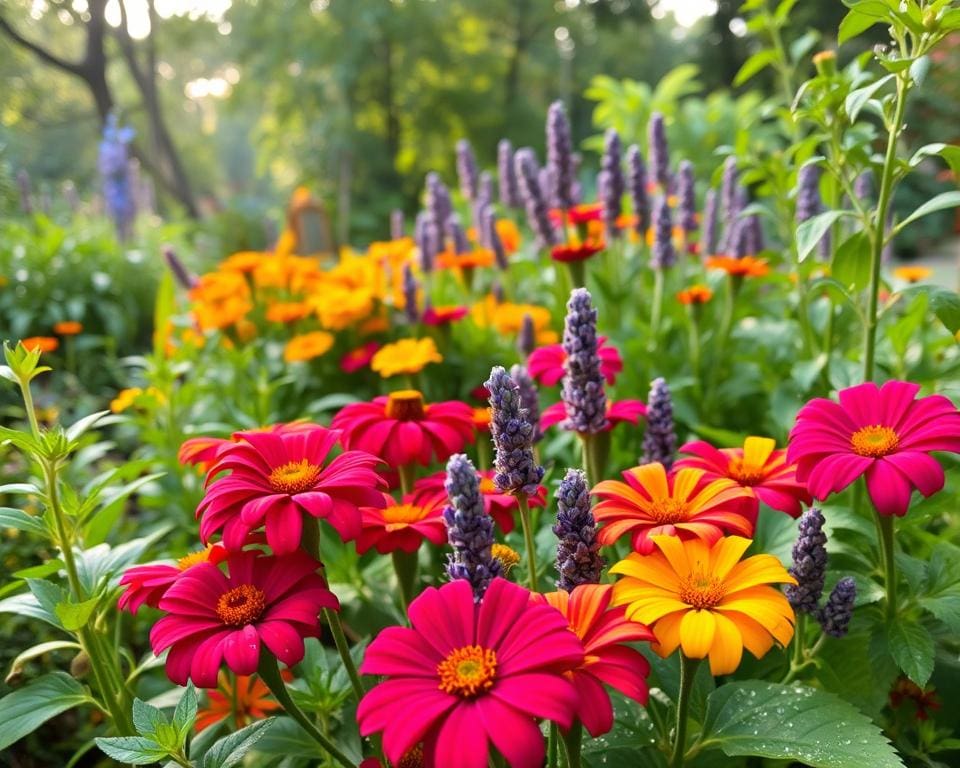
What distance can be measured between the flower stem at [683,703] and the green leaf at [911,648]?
1.27 ft

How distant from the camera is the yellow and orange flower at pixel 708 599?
2.87 feet

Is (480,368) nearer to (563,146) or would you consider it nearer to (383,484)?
(563,146)

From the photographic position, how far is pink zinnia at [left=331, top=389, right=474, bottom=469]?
1356 mm

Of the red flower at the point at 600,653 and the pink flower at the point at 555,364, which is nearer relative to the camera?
the red flower at the point at 600,653

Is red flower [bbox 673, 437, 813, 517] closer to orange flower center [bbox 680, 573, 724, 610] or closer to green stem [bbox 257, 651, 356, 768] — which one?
orange flower center [bbox 680, 573, 724, 610]

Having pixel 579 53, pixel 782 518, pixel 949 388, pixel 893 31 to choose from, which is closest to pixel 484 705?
pixel 782 518

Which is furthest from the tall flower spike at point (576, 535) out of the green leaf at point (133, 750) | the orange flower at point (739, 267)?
the orange flower at point (739, 267)

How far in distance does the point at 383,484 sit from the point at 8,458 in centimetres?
203

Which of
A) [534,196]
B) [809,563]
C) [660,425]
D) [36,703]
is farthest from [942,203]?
[36,703]

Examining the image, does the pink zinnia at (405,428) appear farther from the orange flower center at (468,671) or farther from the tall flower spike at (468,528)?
the orange flower center at (468,671)

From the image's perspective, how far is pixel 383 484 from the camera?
3.53ft

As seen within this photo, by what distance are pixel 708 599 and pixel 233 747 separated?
706 mm

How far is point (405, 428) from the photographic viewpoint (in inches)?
54.7

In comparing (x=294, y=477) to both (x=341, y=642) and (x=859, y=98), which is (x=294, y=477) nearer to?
Answer: (x=341, y=642)
